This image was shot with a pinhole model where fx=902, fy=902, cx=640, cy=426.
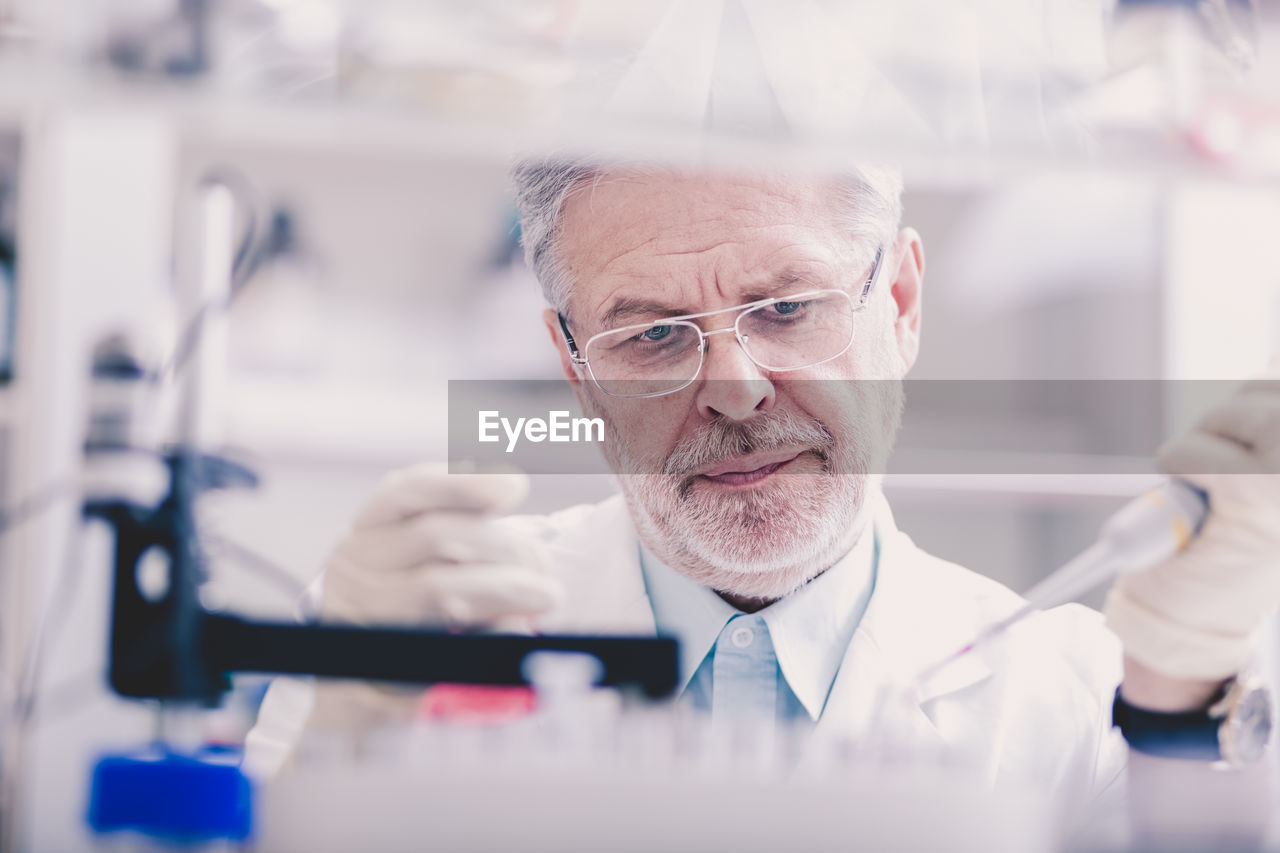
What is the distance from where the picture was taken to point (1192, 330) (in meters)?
0.96

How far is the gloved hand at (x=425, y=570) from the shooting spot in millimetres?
545

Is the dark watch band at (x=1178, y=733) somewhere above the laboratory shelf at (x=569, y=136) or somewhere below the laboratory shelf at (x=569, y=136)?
below

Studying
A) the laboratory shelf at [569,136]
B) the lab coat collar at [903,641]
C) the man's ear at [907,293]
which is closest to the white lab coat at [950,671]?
the lab coat collar at [903,641]

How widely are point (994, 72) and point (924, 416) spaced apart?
0.35 metres

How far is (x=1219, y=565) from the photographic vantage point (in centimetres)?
50

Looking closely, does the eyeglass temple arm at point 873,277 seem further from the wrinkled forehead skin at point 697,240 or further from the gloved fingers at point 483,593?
the gloved fingers at point 483,593

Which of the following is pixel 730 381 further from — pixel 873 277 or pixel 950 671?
pixel 950 671

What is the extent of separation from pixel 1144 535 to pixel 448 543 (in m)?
0.40

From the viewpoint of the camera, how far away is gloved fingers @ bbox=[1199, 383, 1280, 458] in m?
0.50

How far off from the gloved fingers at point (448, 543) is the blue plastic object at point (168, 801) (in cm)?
15

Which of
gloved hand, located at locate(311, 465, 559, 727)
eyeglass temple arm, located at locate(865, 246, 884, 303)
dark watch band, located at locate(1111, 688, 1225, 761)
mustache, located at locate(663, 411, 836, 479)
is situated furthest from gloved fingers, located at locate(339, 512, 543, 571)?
dark watch band, located at locate(1111, 688, 1225, 761)

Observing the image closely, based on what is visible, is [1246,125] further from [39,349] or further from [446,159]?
[39,349]

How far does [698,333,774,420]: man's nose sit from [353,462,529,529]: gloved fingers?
5.6 inches

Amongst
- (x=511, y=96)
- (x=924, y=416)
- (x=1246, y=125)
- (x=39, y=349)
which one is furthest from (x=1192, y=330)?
(x=39, y=349)
